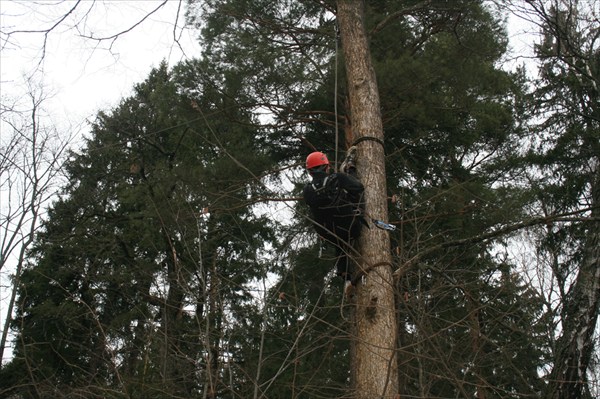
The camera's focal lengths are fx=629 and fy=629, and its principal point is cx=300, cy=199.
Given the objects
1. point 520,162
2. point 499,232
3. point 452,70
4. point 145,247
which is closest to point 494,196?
point 452,70

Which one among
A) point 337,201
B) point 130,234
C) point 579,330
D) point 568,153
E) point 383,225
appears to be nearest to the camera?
point 383,225

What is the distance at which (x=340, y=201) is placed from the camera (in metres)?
5.06

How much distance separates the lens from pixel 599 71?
995 centimetres

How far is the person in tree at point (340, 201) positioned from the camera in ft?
16.1

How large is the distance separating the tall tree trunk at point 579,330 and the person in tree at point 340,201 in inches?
100

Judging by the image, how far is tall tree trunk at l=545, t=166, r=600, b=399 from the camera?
641 cm

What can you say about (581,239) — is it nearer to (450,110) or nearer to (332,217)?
(450,110)

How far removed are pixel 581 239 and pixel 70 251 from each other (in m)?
11.0

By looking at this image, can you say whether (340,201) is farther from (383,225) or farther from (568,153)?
(568,153)

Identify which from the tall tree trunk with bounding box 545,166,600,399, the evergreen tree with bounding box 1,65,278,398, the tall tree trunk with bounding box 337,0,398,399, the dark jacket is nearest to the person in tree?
the dark jacket

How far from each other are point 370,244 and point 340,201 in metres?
0.47

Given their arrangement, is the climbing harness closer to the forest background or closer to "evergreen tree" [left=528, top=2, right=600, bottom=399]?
the forest background

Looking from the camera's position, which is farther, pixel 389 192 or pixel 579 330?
pixel 389 192

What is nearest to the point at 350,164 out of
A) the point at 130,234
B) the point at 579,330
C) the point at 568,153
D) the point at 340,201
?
the point at 340,201
